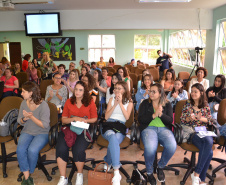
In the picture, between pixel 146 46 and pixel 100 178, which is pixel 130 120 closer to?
pixel 100 178

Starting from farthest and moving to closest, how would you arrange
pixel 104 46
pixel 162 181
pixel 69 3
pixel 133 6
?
pixel 104 46
pixel 133 6
pixel 69 3
pixel 162 181

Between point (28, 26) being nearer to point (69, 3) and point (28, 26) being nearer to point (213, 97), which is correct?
point (69, 3)

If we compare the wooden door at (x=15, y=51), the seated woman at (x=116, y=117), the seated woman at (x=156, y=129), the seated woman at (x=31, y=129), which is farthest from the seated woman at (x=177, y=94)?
the wooden door at (x=15, y=51)

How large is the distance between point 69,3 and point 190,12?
4.05 m

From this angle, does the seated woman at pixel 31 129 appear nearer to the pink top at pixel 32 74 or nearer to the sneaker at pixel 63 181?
the sneaker at pixel 63 181

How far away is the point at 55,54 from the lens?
1263cm

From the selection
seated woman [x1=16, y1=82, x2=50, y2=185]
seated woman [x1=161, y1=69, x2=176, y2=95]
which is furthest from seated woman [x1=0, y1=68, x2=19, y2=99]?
seated woman [x1=161, y1=69, x2=176, y2=95]

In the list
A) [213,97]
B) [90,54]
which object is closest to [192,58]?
[90,54]

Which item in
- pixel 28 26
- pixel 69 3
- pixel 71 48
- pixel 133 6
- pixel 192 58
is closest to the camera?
pixel 69 3

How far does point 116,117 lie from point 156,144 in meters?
0.70

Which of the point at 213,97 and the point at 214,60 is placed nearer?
the point at 213,97

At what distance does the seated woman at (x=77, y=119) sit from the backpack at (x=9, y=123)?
0.65 meters

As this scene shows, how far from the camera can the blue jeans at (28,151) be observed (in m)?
2.62

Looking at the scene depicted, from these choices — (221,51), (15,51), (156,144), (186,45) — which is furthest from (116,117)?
(15,51)
